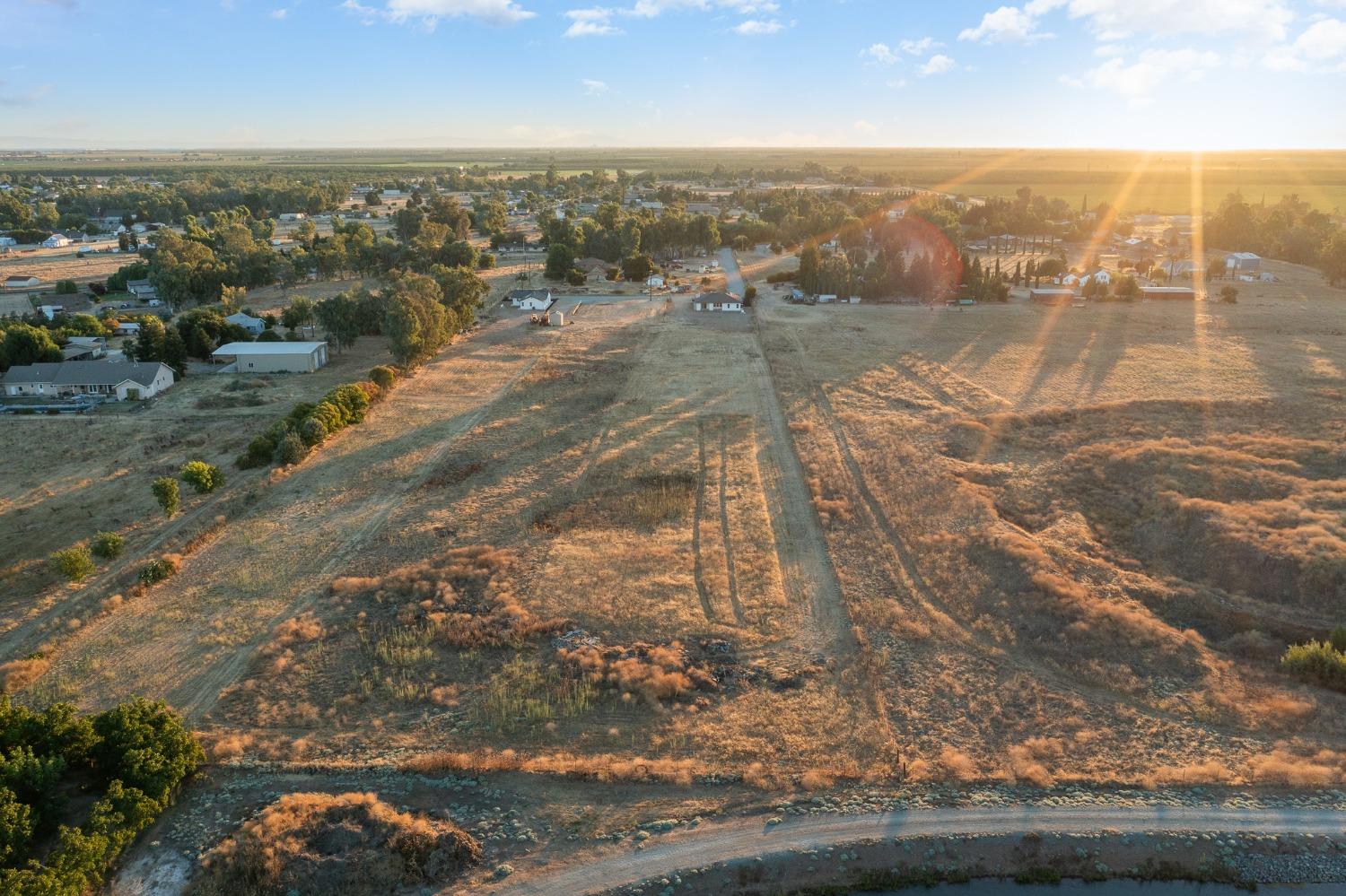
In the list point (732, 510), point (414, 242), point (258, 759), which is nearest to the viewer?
point (258, 759)

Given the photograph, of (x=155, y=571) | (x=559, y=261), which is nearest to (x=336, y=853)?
(x=155, y=571)

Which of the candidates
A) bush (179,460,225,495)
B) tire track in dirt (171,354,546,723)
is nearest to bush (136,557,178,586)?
tire track in dirt (171,354,546,723)

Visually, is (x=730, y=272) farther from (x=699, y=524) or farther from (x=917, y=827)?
(x=917, y=827)

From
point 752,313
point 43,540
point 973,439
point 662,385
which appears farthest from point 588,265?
point 43,540

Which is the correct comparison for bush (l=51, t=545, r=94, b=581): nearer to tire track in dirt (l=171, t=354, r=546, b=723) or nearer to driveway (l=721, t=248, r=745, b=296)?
tire track in dirt (l=171, t=354, r=546, b=723)

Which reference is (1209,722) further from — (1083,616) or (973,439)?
(973,439)

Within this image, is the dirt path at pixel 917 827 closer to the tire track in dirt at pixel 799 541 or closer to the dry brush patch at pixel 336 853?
the dry brush patch at pixel 336 853
